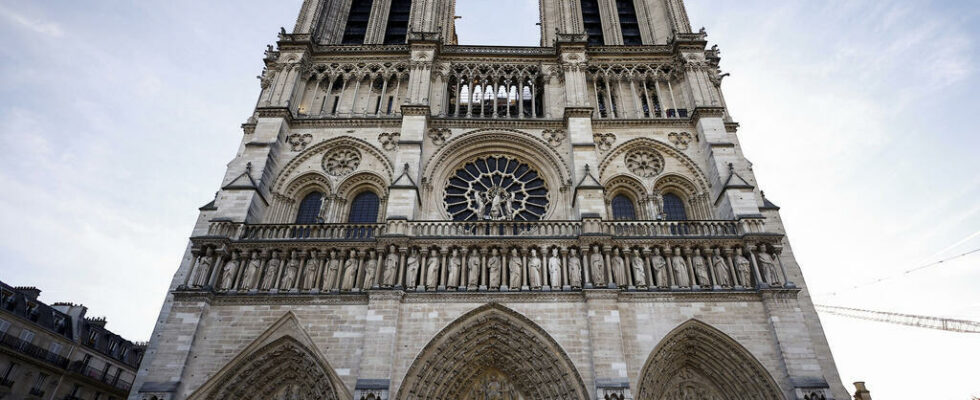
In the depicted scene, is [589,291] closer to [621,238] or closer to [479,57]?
[621,238]

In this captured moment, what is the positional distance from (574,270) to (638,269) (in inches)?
66.9

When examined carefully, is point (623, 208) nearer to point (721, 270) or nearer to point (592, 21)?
point (721, 270)

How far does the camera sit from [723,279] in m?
13.0

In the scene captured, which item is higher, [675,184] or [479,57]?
[479,57]

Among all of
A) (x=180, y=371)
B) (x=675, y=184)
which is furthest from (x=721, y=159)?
(x=180, y=371)

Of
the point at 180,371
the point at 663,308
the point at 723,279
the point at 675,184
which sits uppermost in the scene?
the point at 675,184

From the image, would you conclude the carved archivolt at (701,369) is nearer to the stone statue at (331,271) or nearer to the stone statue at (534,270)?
the stone statue at (534,270)

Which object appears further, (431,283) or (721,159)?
(721,159)

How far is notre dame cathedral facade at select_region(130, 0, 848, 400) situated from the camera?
11969 mm

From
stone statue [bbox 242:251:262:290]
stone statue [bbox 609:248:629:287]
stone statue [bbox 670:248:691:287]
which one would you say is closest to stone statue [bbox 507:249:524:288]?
stone statue [bbox 609:248:629:287]

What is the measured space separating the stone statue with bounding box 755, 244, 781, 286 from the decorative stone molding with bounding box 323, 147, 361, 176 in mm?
12233

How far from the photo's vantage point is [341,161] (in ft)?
54.6

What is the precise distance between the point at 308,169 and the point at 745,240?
13.2 meters

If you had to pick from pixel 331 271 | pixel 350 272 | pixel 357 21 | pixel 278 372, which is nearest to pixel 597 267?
pixel 350 272
